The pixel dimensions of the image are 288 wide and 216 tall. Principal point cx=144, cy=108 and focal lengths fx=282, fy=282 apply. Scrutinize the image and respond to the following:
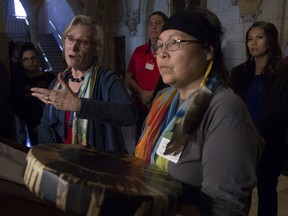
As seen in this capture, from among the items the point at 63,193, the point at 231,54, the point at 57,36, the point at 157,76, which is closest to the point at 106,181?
the point at 63,193

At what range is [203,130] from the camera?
937mm

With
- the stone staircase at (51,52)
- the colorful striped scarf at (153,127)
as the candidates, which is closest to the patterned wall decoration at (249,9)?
the colorful striped scarf at (153,127)

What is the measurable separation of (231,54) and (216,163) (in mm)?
4646

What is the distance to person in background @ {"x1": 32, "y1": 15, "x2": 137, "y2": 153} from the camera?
56.7 inches

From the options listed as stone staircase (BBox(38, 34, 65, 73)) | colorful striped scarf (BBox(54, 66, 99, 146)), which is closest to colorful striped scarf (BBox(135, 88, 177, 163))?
colorful striped scarf (BBox(54, 66, 99, 146))

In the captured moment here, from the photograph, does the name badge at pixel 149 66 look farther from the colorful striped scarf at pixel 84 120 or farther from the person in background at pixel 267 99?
the colorful striped scarf at pixel 84 120

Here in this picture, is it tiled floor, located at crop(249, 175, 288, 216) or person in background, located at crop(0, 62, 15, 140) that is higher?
person in background, located at crop(0, 62, 15, 140)

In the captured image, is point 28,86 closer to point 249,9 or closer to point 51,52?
point 249,9

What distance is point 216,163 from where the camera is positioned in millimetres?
866

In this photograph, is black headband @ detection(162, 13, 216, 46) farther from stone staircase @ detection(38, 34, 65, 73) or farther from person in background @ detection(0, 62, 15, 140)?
stone staircase @ detection(38, 34, 65, 73)

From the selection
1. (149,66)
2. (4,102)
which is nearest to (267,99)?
(149,66)

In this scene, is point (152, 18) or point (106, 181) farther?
point (152, 18)

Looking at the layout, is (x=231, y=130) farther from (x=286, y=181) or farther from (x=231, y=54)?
(x=231, y=54)

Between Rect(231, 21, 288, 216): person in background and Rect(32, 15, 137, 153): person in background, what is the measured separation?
109 centimetres
